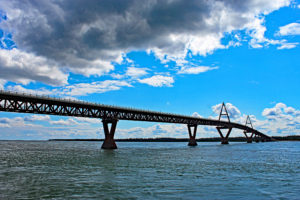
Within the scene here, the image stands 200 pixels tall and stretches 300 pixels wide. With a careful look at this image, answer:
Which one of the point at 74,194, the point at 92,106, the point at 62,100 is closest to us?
the point at 74,194

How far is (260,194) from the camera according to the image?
15961mm

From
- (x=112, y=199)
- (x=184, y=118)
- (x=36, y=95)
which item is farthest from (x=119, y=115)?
(x=112, y=199)

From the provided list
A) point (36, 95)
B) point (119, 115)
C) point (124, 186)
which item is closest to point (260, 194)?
point (124, 186)

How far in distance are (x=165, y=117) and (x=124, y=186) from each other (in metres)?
89.3

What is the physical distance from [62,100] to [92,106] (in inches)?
368

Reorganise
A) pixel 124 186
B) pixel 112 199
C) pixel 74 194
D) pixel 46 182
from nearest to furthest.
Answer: pixel 112 199 → pixel 74 194 → pixel 124 186 → pixel 46 182

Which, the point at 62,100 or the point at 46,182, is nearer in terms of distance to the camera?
the point at 46,182

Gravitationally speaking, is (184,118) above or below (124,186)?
above

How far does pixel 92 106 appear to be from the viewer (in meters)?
73.8

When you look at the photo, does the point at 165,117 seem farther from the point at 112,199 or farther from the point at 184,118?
the point at 112,199

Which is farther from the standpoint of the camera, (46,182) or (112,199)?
(46,182)

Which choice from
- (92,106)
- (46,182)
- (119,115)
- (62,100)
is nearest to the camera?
(46,182)

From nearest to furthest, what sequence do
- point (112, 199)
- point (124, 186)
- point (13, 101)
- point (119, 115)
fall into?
point (112, 199) < point (124, 186) < point (13, 101) < point (119, 115)

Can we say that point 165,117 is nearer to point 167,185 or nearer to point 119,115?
point 119,115
